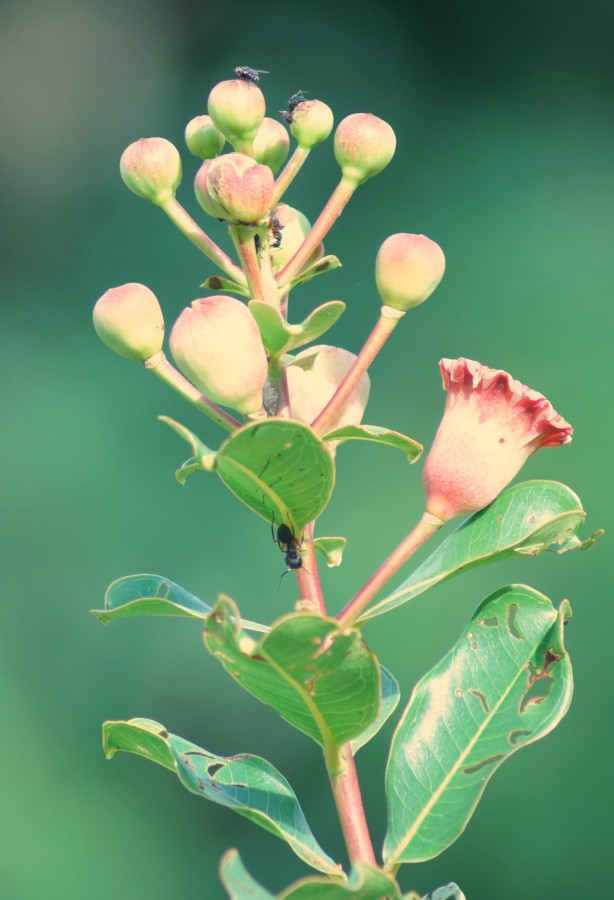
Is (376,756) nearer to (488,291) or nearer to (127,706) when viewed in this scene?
(127,706)

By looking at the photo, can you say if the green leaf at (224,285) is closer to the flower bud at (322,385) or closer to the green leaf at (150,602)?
the flower bud at (322,385)

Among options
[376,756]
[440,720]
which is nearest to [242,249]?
[440,720]

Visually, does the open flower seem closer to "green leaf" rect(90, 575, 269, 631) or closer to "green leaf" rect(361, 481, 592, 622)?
"green leaf" rect(361, 481, 592, 622)

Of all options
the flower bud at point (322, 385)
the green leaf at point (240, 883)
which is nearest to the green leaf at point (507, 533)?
the flower bud at point (322, 385)

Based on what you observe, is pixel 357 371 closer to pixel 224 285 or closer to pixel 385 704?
pixel 224 285

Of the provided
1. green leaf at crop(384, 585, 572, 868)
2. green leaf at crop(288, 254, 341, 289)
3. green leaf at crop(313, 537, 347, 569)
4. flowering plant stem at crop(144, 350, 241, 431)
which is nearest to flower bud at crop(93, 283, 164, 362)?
flowering plant stem at crop(144, 350, 241, 431)
